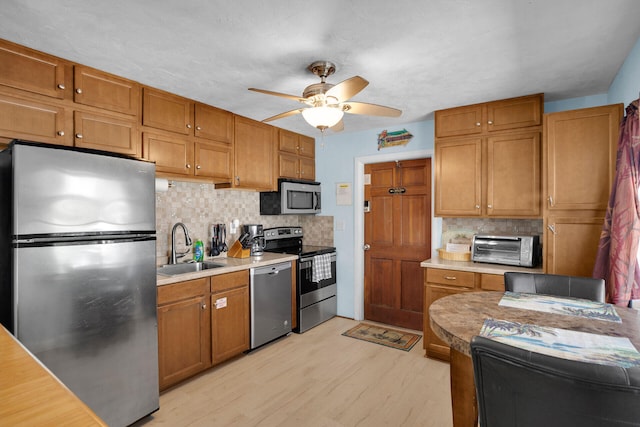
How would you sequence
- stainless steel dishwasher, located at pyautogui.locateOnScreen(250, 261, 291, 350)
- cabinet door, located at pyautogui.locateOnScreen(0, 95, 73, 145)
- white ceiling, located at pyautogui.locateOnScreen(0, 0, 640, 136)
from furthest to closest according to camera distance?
stainless steel dishwasher, located at pyautogui.locateOnScreen(250, 261, 291, 350) < cabinet door, located at pyautogui.locateOnScreen(0, 95, 73, 145) < white ceiling, located at pyautogui.locateOnScreen(0, 0, 640, 136)

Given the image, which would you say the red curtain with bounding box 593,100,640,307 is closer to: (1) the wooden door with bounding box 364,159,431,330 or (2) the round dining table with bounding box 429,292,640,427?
(2) the round dining table with bounding box 429,292,640,427

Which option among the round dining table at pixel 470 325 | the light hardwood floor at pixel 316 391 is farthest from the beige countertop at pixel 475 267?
the round dining table at pixel 470 325

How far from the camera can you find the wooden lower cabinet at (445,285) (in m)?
2.79

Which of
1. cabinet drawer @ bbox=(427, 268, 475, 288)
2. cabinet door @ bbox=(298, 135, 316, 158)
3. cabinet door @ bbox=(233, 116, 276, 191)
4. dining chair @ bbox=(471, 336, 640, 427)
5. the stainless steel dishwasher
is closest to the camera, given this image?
dining chair @ bbox=(471, 336, 640, 427)

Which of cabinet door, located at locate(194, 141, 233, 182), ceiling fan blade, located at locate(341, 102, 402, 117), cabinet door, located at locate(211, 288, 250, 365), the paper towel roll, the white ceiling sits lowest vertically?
cabinet door, located at locate(211, 288, 250, 365)

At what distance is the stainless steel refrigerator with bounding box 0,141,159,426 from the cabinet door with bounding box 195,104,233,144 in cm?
91

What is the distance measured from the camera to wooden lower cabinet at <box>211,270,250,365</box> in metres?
2.82

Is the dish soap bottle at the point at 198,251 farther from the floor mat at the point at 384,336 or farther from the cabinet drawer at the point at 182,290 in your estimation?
the floor mat at the point at 384,336

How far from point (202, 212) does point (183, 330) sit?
50.1 inches

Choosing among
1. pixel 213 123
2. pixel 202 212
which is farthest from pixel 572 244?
pixel 202 212

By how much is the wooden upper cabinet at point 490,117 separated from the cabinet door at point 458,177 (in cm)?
12

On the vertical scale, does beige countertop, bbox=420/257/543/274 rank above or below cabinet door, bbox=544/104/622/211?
below

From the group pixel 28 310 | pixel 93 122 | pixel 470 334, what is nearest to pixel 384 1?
pixel 470 334

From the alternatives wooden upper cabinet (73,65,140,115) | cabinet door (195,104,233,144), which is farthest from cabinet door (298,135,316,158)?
wooden upper cabinet (73,65,140,115)
